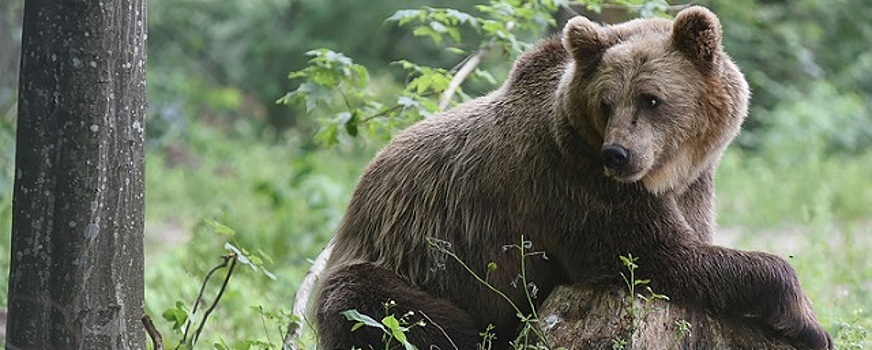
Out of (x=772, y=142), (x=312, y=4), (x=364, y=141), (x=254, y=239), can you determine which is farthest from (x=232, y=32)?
(x=364, y=141)

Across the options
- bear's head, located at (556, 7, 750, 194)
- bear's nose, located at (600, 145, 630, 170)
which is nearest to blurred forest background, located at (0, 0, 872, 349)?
bear's head, located at (556, 7, 750, 194)

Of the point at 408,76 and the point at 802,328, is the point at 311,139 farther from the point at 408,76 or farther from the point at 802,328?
the point at 802,328

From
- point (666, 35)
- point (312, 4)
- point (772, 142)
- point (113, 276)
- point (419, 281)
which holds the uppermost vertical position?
point (666, 35)

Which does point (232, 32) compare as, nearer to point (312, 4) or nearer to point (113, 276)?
point (312, 4)

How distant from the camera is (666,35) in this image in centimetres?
458

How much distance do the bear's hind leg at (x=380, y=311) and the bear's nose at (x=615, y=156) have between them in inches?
43.3

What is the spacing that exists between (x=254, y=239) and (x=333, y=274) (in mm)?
6478

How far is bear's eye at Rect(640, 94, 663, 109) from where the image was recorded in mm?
4371

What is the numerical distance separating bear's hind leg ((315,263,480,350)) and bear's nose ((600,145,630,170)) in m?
1.10

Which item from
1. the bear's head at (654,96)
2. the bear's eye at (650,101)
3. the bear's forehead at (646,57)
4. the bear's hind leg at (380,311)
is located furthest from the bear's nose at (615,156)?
the bear's hind leg at (380,311)

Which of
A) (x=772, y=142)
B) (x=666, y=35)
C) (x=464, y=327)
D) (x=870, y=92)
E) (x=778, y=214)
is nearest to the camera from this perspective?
(x=666, y=35)

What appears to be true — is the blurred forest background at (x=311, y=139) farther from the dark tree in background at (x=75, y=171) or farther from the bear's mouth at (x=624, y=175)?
the bear's mouth at (x=624, y=175)

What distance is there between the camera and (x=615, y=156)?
4.21 meters

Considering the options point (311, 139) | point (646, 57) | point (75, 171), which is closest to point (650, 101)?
point (646, 57)
